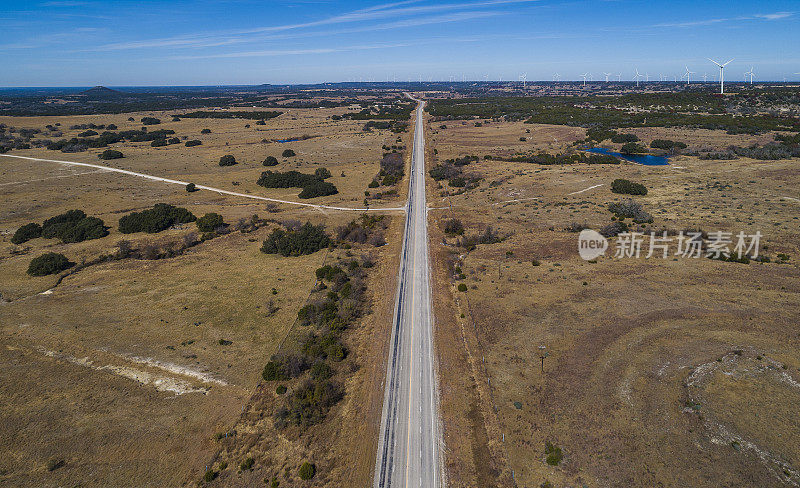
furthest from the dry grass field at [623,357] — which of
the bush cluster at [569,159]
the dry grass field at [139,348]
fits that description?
the bush cluster at [569,159]

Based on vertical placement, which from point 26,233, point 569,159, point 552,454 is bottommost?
point 552,454

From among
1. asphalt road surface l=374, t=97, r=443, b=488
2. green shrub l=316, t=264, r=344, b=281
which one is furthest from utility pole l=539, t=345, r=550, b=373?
→ green shrub l=316, t=264, r=344, b=281

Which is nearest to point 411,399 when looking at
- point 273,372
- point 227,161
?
point 273,372

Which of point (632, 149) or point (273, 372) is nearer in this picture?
point (273, 372)

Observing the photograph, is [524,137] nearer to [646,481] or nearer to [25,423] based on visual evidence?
[646,481]

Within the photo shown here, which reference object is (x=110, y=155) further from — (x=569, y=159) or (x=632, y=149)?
(x=632, y=149)

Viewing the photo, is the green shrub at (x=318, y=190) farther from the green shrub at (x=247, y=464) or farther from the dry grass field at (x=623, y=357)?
the green shrub at (x=247, y=464)

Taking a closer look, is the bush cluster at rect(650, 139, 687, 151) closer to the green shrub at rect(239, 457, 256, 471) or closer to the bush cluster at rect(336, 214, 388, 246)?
the bush cluster at rect(336, 214, 388, 246)
